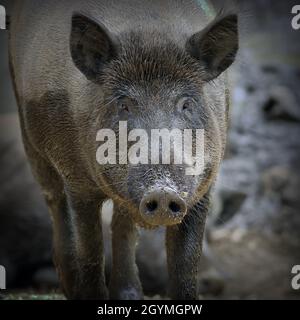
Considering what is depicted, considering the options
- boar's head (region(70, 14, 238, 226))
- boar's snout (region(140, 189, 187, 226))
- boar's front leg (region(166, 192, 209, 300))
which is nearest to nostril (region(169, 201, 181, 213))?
boar's snout (region(140, 189, 187, 226))

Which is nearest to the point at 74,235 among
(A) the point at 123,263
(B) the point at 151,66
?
(A) the point at 123,263

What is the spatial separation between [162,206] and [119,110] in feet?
2.59

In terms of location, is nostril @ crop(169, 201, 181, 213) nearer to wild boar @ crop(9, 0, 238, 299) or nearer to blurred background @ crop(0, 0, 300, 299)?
wild boar @ crop(9, 0, 238, 299)

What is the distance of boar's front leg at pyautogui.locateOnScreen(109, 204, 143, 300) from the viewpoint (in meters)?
5.71

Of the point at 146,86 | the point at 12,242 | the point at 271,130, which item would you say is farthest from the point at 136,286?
the point at 271,130

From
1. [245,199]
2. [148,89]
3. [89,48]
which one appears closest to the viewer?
[148,89]

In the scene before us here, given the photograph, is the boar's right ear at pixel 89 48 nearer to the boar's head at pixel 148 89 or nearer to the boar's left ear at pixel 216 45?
the boar's head at pixel 148 89

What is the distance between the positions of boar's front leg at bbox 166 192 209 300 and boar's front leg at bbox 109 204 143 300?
0.81 meters

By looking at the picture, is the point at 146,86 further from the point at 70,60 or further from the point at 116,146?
the point at 70,60

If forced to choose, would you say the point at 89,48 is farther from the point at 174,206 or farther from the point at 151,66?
the point at 174,206

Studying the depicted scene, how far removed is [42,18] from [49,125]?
825 millimetres

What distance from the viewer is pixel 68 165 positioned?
499 cm

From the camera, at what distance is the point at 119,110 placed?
439cm

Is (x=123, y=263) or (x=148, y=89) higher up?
(x=148, y=89)
